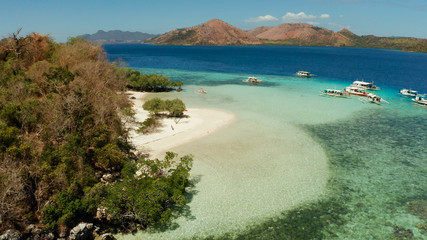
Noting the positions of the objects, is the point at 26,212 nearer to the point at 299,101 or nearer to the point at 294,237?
the point at 294,237

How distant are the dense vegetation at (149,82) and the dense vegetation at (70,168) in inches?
1226

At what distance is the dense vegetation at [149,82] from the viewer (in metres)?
61.8

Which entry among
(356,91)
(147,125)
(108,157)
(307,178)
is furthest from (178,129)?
(356,91)

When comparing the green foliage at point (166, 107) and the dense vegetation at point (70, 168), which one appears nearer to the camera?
the dense vegetation at point (70, 168)

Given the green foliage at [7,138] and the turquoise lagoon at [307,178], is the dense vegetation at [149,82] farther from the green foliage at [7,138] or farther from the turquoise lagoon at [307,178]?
the green foliage at [7,138]

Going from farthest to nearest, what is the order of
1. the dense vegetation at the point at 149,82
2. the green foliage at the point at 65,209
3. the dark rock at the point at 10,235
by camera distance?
the dense vegetation at the point at 149,82 < the green foliage at the point at 65,209 < the dark rock at the point at 10,235

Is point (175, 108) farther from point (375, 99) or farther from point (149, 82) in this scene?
point (375, 99)

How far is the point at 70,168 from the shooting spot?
61.6ft

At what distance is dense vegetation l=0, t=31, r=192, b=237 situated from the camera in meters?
16.0

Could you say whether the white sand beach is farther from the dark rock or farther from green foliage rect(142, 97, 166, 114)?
the dark rock

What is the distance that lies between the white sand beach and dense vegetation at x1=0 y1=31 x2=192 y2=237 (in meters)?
4.08

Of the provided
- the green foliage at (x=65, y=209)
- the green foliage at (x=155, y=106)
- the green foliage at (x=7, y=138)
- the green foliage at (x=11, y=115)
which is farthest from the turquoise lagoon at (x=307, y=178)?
the green foliage at (x=11, y=115)

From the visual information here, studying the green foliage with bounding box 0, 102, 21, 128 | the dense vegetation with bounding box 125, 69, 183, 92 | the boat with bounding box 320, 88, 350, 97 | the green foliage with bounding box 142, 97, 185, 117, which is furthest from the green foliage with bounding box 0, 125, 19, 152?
the boat with bounding box 320, 88, 350, 97

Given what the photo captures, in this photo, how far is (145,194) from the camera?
18.0 metres
